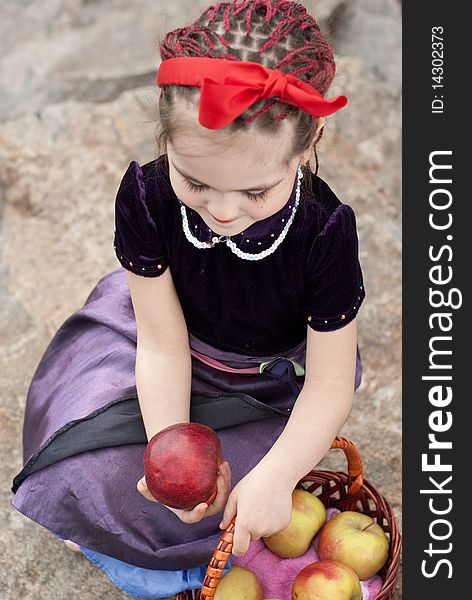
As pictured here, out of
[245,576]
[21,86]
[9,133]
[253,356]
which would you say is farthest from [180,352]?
[21,86]

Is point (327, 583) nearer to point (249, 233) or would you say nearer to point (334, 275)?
point (334, 275)

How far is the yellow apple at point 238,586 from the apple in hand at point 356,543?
18 cm

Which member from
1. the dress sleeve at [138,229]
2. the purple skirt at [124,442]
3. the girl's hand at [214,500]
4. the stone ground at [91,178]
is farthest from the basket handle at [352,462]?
the dress sleeve at [138,229]

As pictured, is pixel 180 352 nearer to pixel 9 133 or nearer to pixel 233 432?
pixel 233 432

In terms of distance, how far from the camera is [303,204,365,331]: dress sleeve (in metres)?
1.75

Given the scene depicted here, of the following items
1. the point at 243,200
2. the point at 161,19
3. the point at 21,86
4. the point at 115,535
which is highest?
the point at 161,19

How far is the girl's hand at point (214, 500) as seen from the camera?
1.72 m

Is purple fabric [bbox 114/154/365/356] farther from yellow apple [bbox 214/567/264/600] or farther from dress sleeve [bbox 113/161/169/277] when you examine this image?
yellow apple [bbox 214/567/264/600]

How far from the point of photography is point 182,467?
1642 millimetres

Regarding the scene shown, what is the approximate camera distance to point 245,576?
1.87 meters

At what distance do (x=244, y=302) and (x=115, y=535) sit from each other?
22.0 inches

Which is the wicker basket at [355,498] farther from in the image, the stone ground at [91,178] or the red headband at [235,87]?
the red headband at [235,87]

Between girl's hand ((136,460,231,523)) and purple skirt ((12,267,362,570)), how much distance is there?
7cm

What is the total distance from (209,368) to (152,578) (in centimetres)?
48
